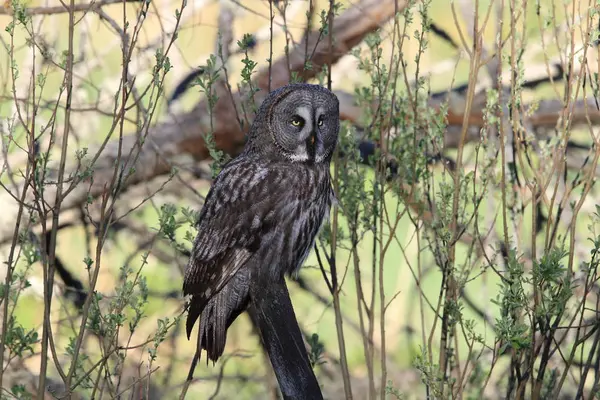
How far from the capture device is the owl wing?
2.49 m

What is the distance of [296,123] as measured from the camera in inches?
104

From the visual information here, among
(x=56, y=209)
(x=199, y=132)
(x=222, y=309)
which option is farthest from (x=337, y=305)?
(x=199, y=132)

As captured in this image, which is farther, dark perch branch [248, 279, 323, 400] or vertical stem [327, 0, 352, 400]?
vertical stem [327, 0, 352, 400]

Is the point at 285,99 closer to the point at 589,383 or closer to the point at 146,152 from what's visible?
the point at 146,152

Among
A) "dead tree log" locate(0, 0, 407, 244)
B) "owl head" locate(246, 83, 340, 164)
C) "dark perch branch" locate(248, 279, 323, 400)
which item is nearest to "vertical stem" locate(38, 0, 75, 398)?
"dark perch branch" locate(248, 279, 323, 400)

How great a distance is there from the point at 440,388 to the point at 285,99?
3.03ft

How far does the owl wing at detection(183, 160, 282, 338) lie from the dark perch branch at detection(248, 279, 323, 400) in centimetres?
23

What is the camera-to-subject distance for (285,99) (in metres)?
2.60

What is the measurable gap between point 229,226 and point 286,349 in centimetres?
53

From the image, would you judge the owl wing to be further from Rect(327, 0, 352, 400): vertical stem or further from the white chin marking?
Rect(327, 0, 352, 400): vertical stem

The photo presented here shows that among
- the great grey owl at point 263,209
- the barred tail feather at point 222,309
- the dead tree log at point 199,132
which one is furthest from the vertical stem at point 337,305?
the dead tree log at point 199,132

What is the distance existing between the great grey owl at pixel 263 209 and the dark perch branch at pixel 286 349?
24cm

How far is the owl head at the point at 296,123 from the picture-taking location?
2576 mm

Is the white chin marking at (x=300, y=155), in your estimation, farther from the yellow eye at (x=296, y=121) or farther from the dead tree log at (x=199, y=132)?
the dead tree log at (x=199, y=132)
